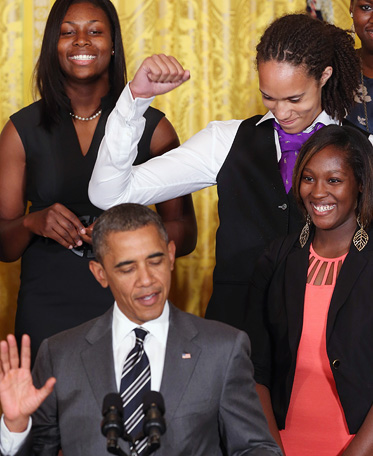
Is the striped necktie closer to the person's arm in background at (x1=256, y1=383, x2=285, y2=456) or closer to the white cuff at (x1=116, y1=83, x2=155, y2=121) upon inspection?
the person's arm in background at (x1=256, y1=383, x2=285, y2=456)

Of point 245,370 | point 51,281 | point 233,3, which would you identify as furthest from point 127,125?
point 233,3

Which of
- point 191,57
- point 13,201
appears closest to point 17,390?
point 13,201

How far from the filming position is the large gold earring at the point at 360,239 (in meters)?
3.02

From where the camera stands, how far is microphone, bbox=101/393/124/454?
1.96 meters

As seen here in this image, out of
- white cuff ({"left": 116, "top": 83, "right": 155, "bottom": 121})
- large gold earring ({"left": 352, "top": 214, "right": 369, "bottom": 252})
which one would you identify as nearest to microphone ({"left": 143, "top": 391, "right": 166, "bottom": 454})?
large gold earring ({"left": 352, "top": 214, "right": 369, "bottom": 252})

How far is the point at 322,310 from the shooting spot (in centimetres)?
299

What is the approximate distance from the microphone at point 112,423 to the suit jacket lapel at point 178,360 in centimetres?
41

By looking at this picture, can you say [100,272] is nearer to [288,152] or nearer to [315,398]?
[315,398]

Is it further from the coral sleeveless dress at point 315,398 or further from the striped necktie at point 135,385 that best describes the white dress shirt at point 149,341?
the coral sleeveless dress at point 315,398

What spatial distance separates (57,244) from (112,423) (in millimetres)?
1613

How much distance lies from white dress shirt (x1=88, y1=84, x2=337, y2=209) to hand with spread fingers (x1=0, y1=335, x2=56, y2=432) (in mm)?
909

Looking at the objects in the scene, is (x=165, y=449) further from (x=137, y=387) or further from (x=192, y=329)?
(x=192, y=329)

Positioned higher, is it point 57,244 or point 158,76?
point 158,76

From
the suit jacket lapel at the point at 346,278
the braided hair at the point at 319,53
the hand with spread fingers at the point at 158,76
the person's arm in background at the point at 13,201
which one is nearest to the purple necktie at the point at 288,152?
Result: the braided hair at the point at 319,53
